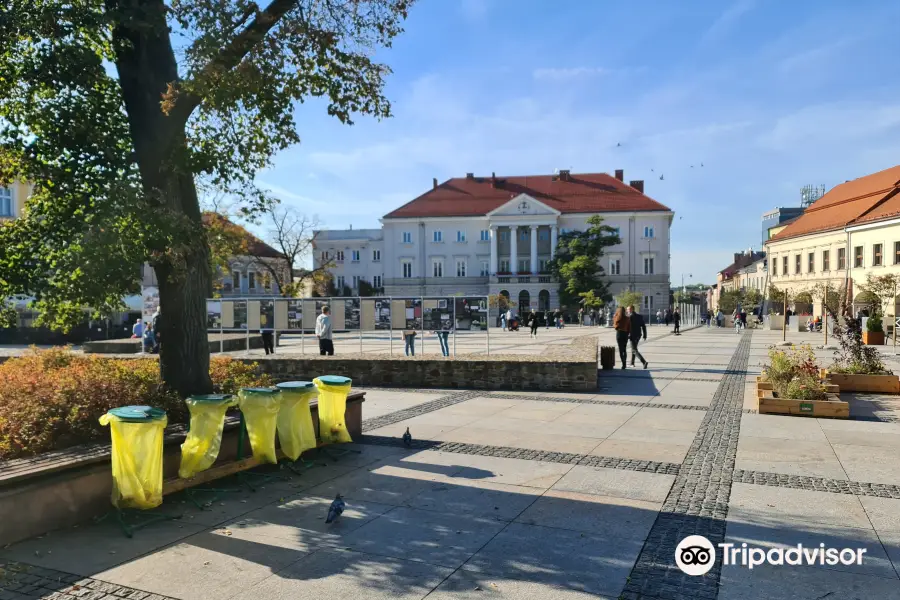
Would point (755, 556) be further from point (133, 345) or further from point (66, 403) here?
point (133, 345)

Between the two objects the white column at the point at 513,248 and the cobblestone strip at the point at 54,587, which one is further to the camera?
the white column at the point at 513,248

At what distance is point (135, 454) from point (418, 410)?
229 inches

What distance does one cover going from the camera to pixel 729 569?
14.0ft

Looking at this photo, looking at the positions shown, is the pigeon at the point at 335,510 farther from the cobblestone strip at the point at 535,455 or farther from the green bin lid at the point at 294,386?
the cobblestone strip at the point at 535,455

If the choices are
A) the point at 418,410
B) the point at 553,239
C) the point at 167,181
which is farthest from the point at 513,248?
the point at 167,181

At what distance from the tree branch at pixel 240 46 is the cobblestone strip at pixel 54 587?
474cm

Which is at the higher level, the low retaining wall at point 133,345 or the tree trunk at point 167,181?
the tree trunk at point 167,181

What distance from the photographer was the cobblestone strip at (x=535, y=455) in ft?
22.6

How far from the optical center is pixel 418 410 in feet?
34.9

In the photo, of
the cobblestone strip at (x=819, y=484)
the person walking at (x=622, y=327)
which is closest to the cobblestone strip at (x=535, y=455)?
the cobblestone strip at (x=819, y=484)

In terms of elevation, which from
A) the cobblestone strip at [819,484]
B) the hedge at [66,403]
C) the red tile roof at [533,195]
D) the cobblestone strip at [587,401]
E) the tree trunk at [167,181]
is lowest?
the cobblestone strip at [819,484]

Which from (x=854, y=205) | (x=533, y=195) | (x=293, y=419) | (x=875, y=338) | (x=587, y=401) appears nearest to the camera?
(x=293, y=419)

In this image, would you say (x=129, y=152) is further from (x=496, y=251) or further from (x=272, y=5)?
(x=496, y=251)

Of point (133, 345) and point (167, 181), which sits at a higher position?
point (167, 181)
